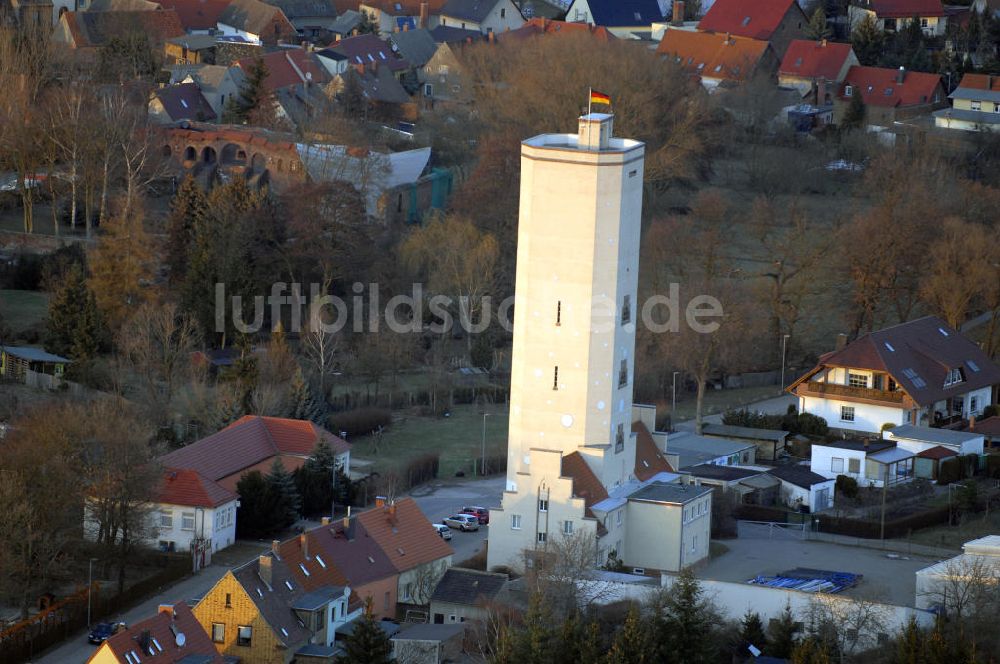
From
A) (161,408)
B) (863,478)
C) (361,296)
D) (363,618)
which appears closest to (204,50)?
(361,296)

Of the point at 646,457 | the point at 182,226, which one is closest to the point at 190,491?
the point at 646,457

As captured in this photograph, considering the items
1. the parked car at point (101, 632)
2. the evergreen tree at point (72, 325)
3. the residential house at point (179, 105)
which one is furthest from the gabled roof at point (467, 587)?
the residential house at point (179, 105)

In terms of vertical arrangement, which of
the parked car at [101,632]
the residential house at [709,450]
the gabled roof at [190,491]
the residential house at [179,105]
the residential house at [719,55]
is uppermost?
the residential house at [719,55]

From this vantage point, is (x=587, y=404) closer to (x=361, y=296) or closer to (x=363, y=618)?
(x=363, y=618)

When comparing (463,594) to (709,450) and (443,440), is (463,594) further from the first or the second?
(443,440)

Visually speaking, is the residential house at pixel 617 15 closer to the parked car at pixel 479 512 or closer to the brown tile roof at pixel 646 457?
the parked car at pixel 479 512
